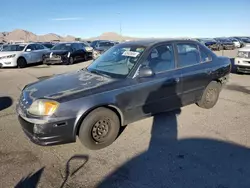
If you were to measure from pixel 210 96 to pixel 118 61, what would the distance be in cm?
241

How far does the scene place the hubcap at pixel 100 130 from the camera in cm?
350

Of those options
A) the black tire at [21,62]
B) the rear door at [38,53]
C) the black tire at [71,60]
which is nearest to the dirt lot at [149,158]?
the black tire at [21,62]

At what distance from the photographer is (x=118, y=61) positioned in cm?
431

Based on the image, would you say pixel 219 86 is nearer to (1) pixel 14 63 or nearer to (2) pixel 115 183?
(2) pixel 115 183

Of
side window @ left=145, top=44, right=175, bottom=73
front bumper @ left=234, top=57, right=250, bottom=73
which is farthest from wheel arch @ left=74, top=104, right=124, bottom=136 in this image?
front bumper @ left=234, top=57, right=250, bottom=73

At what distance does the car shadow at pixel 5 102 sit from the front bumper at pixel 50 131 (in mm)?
2963

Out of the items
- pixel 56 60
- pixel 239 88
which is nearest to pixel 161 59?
pixel 239 88

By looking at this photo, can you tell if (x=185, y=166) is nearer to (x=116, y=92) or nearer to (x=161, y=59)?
(x=116, y=92)

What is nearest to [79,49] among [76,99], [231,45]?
[76,99]

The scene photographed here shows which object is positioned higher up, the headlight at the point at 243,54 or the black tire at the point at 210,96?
the headlight at the point at 243,54

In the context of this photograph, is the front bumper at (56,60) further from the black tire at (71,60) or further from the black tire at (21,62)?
the black tire at (21,62)

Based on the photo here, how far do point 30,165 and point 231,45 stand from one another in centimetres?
3310

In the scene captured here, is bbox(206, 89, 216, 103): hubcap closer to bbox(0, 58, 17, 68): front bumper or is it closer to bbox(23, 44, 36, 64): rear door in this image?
bbox(0, 58, 17, 68): front bumper

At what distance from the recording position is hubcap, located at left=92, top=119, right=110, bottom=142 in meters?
3.50
